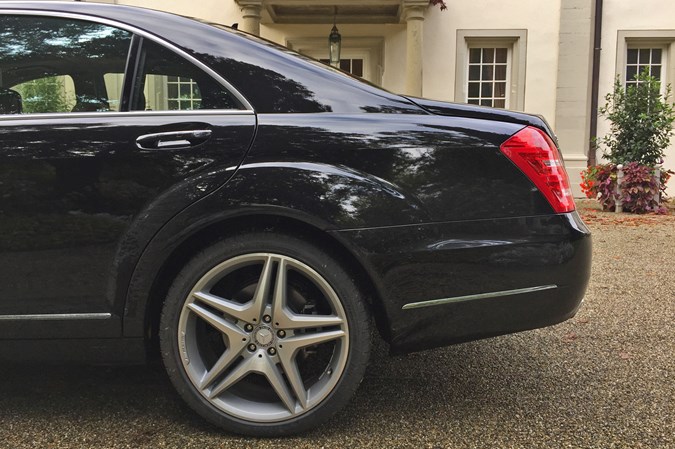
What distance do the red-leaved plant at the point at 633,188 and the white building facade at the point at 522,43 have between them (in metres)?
1.61

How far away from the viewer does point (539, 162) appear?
213 centimetres

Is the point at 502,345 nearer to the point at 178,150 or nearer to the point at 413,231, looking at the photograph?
the point at 413,231

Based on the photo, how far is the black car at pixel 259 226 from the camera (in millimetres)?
2047

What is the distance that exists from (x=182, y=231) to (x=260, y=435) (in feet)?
2.61

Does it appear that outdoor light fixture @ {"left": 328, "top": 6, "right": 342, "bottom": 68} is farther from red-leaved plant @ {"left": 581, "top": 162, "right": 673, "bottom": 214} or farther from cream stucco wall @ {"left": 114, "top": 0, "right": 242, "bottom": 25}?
red-leaved plant @ {"left": 581, "top": 162, "right": 673, "bottom": 214}

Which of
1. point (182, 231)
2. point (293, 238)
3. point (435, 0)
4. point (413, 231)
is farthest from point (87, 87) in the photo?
point (435, 0)

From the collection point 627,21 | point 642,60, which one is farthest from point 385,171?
point 642,60

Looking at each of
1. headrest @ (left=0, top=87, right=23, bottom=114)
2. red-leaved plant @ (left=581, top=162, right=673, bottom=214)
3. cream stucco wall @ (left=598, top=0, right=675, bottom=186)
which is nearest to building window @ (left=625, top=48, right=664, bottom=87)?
cream stucco wall @ (left=598, top=0, right=675, bottom=186)

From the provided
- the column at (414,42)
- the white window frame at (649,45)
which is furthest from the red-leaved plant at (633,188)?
the column at (414,42)

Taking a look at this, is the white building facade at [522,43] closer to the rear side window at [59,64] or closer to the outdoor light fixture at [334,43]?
the outdoor light fixture at [334,43]

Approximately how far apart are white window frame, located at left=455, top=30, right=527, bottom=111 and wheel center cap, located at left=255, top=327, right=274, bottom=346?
30.7ft

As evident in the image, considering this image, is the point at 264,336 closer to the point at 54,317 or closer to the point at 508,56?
the point at 54,317

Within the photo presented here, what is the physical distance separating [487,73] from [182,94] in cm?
992

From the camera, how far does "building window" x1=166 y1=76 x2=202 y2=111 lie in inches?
85.2
